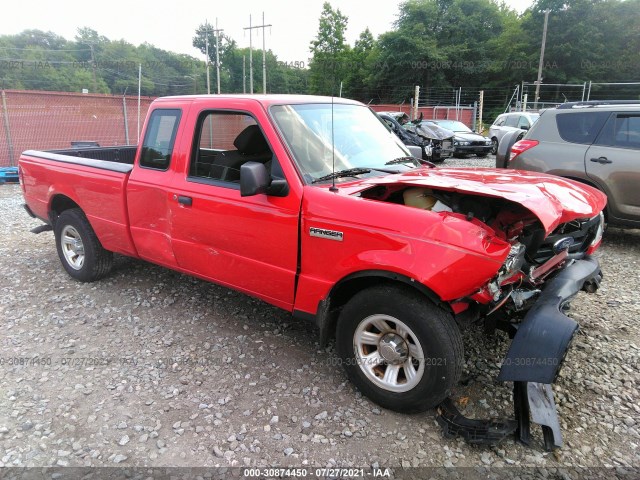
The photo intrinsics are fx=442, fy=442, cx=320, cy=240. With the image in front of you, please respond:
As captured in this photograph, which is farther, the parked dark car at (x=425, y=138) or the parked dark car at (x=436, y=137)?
the parked dark car at (x=436, y=137)

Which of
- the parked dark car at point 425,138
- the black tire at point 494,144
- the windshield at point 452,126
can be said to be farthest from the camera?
the windshield at point 452,126

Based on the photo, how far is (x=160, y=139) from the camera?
396 centimetres

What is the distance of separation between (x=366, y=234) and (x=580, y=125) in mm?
5115

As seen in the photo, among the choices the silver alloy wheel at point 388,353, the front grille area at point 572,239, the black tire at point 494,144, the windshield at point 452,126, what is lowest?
the silver alloy wheel at point 388,353

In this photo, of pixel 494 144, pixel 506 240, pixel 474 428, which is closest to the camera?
pixel 474 428

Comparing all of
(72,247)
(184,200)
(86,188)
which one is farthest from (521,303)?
(72,247)

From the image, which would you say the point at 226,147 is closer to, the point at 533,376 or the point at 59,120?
the point at 533,376

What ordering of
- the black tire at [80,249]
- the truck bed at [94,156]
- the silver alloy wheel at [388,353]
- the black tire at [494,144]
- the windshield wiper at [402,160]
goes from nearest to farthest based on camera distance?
the silver alloy wheel at [388,353] → the windshield wiper at [402,160] → the truck bed at [94,156] → the black tire at [80,249] → the black tire at [494,144]

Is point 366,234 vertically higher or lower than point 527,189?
lower

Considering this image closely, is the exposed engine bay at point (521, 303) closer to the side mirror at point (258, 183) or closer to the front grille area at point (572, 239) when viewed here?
the front grille area at point (572, 239)

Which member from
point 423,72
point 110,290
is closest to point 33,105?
point 110,290

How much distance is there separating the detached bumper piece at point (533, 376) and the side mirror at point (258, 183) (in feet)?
5.67

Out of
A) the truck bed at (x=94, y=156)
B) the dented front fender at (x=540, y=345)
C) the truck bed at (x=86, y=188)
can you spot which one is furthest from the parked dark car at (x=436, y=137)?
the dented front fender at (x=540, y=345)

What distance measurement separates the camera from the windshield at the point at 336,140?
3248 millimetres
